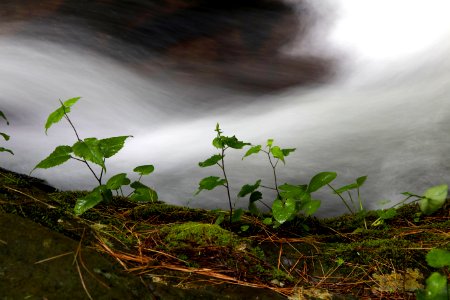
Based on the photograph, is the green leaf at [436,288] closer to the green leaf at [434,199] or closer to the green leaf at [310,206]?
the green leaf at [434,199]

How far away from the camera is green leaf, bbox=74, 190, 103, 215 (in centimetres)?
183

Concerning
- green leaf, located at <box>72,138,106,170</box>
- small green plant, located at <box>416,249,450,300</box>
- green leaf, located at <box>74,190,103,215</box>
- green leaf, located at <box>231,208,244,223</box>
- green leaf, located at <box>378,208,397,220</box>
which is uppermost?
green leaf, located at <box>378,208,397,220</box>

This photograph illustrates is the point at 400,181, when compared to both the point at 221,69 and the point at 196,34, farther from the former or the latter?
the point at 196,34

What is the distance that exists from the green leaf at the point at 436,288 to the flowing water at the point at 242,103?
2385mm

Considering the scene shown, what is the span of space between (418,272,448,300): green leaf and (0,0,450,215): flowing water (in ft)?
7.83

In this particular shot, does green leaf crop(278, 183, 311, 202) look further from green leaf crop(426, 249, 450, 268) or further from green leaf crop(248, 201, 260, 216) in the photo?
green leaf crop(426, 249, 450, 268)

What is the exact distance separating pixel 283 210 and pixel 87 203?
91 cm

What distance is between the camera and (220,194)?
3953mm

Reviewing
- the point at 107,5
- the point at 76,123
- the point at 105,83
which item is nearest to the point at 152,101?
the point at 105,83

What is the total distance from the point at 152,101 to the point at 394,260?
4463mm

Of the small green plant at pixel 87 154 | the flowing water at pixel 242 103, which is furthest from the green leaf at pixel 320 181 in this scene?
the flowing water at pixel 242 103

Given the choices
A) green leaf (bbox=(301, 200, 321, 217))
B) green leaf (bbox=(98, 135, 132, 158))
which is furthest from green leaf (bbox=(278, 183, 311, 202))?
green leaf (bbox=(98, 135, 132, 158))

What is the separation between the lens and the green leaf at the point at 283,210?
1.97 meters

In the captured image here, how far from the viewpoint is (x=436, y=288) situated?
124 centimetres
